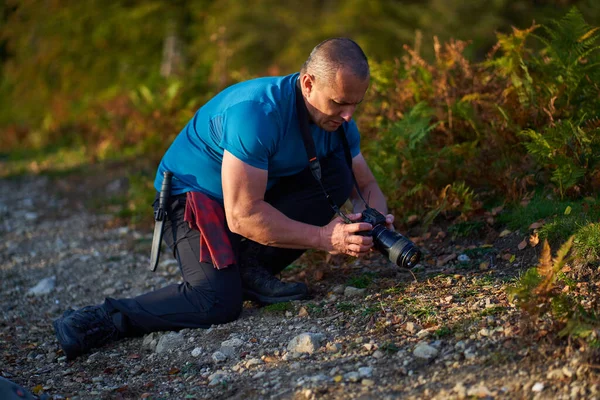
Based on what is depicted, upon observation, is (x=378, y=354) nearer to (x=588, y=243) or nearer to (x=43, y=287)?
(x=588, y=243)

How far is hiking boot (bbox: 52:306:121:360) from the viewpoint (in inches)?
155

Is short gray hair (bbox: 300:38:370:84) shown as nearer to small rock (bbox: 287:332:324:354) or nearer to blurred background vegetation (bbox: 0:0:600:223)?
small rock (bbox: 287:332:324:354)

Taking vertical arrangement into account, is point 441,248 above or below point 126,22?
below

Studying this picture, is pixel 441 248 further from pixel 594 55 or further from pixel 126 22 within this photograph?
pixel 126 22

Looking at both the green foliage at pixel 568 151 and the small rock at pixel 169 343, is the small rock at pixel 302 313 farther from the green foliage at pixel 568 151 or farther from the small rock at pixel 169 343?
the green foliage at pixel 568 151

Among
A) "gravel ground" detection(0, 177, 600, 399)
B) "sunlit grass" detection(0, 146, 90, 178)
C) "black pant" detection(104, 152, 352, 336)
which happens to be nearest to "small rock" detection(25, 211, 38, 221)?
"sunlit grass" detection(0, 146, 90, 178)

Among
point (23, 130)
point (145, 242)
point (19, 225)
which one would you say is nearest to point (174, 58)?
point (23, 130)

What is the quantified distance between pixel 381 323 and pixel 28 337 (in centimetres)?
236

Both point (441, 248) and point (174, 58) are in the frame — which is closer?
point (441, 248)

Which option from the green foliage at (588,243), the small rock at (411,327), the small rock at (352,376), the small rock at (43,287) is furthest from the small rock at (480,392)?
the small rock at (43,287)

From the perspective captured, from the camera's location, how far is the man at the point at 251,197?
3.67 metres

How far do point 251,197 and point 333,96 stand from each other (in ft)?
2.27

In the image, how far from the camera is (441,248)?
4797mm

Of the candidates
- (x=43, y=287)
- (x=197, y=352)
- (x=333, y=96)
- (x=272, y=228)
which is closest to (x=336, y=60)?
(x=333, y=96)
